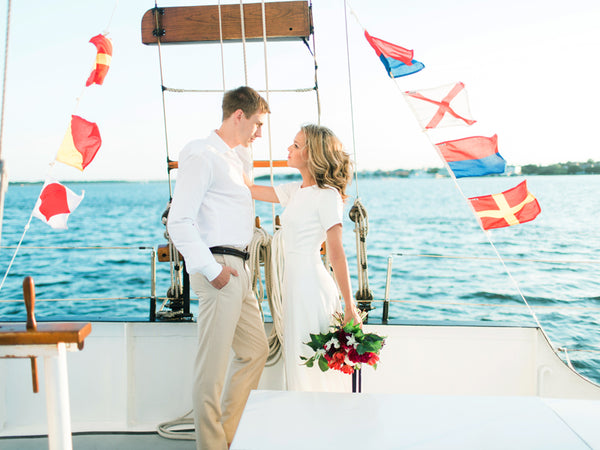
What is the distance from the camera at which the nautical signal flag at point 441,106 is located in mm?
2723

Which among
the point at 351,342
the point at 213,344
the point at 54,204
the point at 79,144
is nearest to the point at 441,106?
the point at 351,342

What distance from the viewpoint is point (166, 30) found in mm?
2807

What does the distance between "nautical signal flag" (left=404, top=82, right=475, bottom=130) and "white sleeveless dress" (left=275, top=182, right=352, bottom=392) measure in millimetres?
821

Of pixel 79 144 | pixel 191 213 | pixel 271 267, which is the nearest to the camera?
pixel 191 213

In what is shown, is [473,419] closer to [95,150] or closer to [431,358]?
[431,358]

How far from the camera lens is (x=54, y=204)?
2721 mm

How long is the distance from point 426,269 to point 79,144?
61.6ft

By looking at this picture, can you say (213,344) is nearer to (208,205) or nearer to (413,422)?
(208,205)

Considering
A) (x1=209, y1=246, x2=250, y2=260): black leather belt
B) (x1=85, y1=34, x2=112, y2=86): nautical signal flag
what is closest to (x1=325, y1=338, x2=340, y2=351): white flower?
(x1=209, y1=246, x2=250, y2=260): black leather belt

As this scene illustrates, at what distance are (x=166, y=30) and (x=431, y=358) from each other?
2.17 metres

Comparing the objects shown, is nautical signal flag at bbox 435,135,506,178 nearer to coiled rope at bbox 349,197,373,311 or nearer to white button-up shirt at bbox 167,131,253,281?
coiled rope at bbox 349,197,373,311

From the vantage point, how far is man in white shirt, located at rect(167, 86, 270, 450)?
80.7 inches

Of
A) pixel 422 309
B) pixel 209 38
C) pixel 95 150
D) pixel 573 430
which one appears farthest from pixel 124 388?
pixel 422 309

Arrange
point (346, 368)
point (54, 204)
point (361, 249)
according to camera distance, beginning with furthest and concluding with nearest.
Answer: point (361, 249)
point (54, 204)
point (346, 368)
